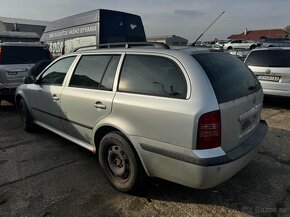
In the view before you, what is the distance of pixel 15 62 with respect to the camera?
7621mm

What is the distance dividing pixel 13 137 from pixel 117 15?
480cm

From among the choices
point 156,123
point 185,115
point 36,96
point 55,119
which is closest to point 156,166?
point 156,123

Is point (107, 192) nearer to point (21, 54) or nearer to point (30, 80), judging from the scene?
point (30, 80)

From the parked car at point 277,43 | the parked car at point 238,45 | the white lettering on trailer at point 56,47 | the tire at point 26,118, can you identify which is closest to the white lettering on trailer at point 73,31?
the white lettering on trailer at point 56,47

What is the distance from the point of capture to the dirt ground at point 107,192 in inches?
117

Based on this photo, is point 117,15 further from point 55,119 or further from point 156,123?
point 156,123

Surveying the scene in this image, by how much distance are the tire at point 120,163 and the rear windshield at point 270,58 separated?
5.42 meters

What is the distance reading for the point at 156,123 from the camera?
2764 mm

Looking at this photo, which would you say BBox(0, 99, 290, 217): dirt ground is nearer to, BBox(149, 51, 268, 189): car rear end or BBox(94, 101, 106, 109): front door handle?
BBox(149, 51, 268, 189): car rear end

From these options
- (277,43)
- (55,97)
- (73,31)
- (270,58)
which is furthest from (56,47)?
(277,43)

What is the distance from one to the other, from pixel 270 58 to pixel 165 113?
18.4 feet

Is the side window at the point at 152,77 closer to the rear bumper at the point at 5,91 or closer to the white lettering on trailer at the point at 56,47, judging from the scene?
the rear bumper at the point at 5,91

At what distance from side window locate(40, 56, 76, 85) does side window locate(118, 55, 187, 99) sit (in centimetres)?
131

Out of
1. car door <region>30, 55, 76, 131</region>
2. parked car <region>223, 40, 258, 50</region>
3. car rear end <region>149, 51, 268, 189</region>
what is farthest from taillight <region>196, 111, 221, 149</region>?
parked car <region>223, 40, 258, 50</region>
